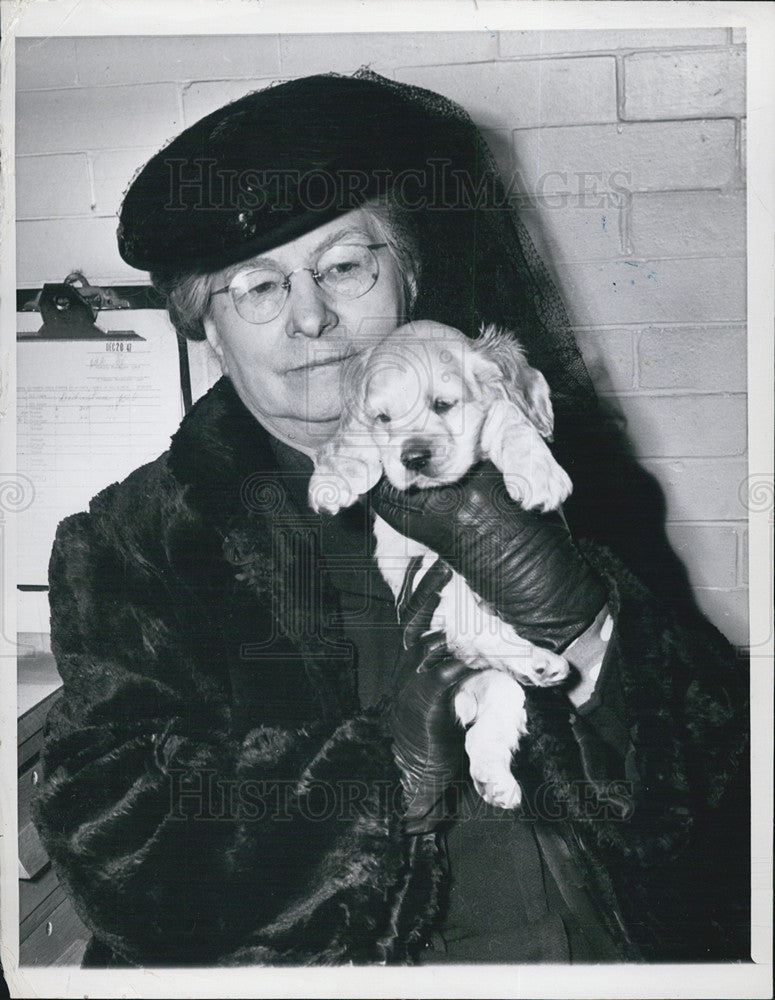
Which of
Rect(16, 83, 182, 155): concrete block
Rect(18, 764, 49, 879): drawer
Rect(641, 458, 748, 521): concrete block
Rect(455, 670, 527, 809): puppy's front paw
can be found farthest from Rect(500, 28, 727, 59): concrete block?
Rect(18, 764, 49, 879): drawer

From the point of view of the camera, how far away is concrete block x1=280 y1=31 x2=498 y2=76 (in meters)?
1.29

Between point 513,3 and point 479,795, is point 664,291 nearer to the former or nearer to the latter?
point 513,3

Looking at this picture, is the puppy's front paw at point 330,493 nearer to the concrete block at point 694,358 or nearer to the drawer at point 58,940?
the concrete block at point 694,358

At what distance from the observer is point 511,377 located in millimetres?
1250

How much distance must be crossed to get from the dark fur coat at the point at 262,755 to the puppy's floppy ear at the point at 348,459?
0.19 feet

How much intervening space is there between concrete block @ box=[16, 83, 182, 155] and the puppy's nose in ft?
1.96

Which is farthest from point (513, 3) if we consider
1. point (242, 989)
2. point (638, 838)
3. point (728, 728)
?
point (242, 989)

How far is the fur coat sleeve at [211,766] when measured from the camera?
126cm

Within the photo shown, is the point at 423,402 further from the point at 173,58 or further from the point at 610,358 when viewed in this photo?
the point at 173,58

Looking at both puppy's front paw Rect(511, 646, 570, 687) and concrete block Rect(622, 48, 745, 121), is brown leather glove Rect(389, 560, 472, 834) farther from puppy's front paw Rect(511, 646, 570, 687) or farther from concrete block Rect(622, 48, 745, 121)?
concrete block Rect(622, 48, 745, 121)

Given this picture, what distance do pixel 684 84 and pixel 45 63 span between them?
3.22ft

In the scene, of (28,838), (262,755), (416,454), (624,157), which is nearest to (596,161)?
(624,157)

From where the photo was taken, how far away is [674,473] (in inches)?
51.3

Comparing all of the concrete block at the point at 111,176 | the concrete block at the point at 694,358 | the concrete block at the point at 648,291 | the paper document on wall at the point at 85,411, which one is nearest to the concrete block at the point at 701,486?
the concrete block at the point at 694,358
